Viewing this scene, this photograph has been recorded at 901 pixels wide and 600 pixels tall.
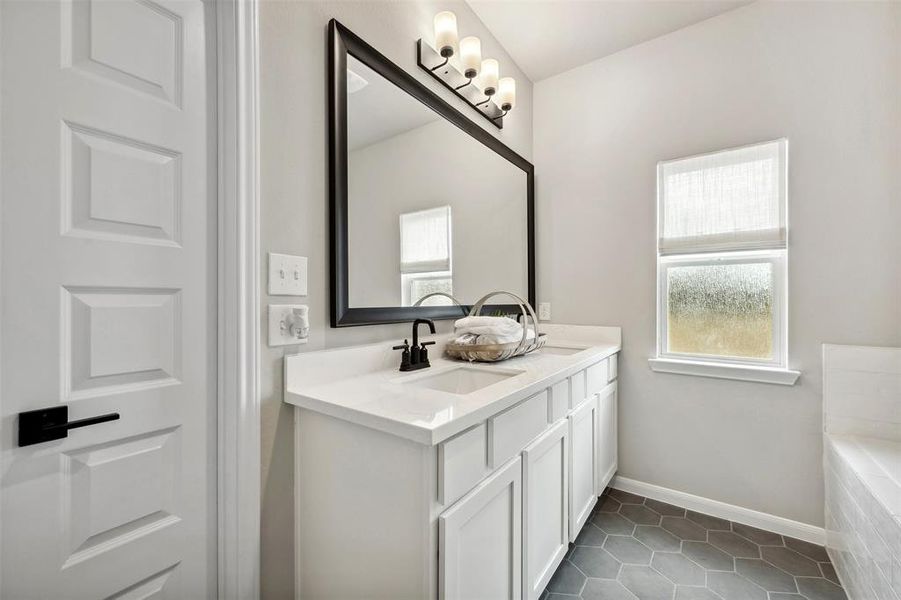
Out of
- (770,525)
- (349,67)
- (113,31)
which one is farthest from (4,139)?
(770,525)

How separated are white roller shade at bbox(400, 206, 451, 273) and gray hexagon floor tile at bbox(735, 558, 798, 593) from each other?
1.82 meters

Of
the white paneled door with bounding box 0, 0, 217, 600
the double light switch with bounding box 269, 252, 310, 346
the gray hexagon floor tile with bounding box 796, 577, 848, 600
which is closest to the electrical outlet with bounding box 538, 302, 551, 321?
the gray hexagon floor tile with bounding box 796, 577, 848, 600

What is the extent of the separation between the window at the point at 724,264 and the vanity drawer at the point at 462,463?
159 centimetres

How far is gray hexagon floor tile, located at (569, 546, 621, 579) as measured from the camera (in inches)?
62.7

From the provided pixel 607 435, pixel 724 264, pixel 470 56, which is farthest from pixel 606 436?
pixel 470 56

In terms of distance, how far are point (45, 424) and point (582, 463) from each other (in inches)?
71.3

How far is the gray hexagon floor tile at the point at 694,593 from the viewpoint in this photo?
1.46 metres

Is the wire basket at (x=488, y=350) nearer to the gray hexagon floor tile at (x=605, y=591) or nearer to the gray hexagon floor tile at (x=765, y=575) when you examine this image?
the gray hexagon floor tile at (x=605, y=591)

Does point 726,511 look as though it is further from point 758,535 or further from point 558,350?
point 558,350

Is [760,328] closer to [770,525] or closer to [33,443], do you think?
[770,525]

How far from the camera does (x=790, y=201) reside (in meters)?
1.87

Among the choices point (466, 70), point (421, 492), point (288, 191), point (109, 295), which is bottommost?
point (421, 492)

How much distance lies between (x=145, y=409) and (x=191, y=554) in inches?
16.2

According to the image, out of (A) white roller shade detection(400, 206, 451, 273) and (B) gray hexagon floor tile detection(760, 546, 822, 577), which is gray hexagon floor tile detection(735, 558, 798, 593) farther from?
(A) white roller shade detection(400, 206, 451, 273)
